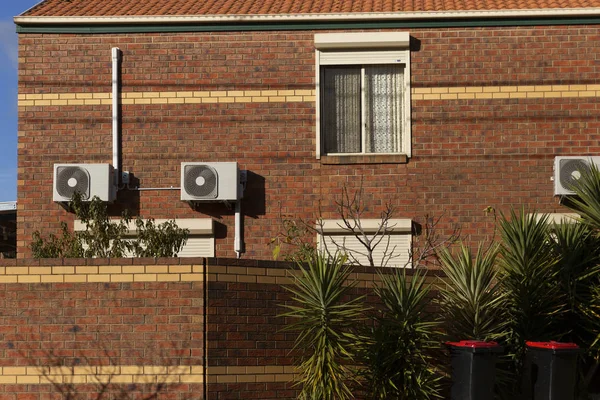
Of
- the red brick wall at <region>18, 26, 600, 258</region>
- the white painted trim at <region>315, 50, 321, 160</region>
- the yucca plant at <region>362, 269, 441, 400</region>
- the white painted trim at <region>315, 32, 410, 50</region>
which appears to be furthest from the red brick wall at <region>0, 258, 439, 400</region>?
the white painted trim at <region>315, 32, 410, 50</region>

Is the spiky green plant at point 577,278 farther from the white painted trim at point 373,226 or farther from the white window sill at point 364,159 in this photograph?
the white window sill at point 364,159

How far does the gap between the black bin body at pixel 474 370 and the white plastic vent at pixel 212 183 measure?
6259mm

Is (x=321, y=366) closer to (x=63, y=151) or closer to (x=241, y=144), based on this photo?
(x=241, y=144)

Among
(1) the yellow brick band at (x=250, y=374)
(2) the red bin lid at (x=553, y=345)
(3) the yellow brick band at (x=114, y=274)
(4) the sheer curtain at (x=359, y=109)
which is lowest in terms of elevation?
(1) the yellow brick band at (x=250, y=374)

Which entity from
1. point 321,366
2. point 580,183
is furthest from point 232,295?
point 580,183

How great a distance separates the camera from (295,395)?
40.4 ft

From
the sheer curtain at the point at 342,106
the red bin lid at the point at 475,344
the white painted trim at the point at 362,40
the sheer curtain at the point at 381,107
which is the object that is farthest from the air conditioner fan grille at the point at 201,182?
the red bin lid at the point at 475,344

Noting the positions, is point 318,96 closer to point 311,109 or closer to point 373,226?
point 311,109

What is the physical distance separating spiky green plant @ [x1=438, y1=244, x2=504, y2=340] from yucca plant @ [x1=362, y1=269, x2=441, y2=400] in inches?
26.4

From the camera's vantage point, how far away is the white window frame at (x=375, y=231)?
1727 cm

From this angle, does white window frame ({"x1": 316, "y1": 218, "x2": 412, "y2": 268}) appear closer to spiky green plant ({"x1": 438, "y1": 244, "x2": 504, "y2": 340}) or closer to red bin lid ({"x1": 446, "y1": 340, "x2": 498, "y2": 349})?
spiky green plant ({"x1": 438, "y1": 244, "x2": 504, "y2": 340})

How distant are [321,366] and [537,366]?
2.75m

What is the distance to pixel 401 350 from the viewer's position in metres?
12.2

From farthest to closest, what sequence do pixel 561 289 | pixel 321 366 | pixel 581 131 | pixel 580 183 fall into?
pixel 581 131 < pixel 580 183 < pixel 561 289 < pixel 321 366
